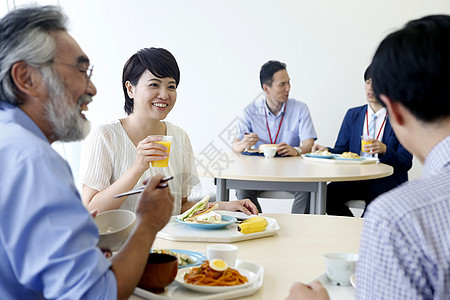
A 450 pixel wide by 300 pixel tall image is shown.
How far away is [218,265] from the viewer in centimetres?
122

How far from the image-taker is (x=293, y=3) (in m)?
5.16

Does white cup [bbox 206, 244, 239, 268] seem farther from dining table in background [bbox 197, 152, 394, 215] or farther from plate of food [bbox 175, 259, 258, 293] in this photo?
dining table in background [bbox 197, 152, 394, 215]

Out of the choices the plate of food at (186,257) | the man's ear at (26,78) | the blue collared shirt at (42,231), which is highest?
the man's ear at (26,78)

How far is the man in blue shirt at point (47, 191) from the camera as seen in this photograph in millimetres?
917

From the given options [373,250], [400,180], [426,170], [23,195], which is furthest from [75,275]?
[400,180]

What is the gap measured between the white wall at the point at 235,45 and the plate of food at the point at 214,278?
4087mm

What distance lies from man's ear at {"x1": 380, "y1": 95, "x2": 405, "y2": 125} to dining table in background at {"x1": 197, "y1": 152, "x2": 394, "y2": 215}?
1968 mm

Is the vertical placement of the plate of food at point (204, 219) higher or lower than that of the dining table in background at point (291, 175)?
higher

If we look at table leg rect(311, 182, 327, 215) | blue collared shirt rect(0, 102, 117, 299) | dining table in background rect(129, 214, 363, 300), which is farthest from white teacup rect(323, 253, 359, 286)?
table leg rect(311, 182, 327, 215)

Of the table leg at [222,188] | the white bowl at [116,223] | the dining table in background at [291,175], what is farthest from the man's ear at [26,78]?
the table leg at [222,188]

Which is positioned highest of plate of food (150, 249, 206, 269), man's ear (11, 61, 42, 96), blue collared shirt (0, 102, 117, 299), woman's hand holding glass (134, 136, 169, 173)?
man's ear (11, 61, 42, 96)

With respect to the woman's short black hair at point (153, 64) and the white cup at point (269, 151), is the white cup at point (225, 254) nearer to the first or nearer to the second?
the woman's short black hair at point (153, 64)

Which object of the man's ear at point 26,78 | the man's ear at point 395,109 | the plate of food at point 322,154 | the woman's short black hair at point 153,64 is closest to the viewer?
the man's ear at point 395,109

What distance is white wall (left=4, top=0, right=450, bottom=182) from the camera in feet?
16.6
